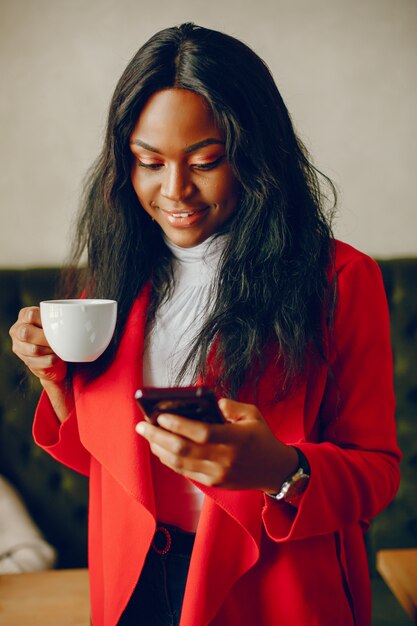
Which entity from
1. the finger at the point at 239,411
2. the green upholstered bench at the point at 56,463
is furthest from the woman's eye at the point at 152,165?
the green upholstered bench at the point at 56,463

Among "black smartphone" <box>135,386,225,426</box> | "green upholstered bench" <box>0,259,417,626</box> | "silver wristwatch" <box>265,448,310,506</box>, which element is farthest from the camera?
"green upholstered bench" <box>0,259,417,626</box>

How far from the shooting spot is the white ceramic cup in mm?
732

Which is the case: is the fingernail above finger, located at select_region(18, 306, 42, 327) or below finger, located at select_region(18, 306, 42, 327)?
below

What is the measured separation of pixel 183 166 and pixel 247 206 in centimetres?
12

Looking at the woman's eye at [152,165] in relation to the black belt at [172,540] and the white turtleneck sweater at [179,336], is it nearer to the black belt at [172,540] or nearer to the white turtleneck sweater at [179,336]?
the white turtleneck sweater at [179,336]

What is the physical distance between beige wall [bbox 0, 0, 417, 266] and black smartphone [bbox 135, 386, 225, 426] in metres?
1.28

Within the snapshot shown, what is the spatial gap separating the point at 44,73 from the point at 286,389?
51.1 inches

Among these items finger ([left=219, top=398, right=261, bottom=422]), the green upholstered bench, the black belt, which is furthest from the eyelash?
the green upholstered bench

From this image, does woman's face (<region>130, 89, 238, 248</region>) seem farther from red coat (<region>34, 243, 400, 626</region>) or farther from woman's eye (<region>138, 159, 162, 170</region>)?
red coat (<region>34, 243, 400, 626</region>)

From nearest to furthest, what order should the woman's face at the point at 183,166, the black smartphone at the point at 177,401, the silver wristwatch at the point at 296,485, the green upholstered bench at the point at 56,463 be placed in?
the black smartphone at the point at 177,401 → the silver wristwatch at the point at 296,485 → the woman's face at the point at 183,166 → the green upholstered bench at the point at 56,463

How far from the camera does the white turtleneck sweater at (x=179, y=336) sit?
2.77 feet

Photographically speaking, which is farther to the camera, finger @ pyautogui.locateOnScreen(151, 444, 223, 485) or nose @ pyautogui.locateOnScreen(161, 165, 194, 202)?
nose @ pyautogui.locateOnScreen(161, 165, 194, 202)

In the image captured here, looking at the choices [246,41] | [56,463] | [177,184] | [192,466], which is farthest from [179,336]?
[246,41]

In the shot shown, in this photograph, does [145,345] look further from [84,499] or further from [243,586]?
[84,499]
